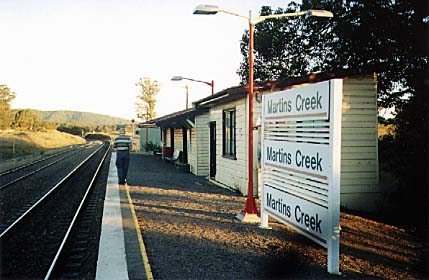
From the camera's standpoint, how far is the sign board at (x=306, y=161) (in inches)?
200

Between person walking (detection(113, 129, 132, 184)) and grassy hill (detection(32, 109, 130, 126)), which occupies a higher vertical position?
grassy hill (detection(32, 109, 130, 126))

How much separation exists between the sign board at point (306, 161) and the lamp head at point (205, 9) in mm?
2043

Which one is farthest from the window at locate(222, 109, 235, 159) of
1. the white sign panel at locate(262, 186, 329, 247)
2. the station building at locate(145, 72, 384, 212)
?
the white sign panel at locate(262, 186, 329, 247)

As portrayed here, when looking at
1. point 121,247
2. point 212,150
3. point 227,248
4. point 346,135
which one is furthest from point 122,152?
point 227,248

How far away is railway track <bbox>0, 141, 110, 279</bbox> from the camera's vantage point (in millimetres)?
5562

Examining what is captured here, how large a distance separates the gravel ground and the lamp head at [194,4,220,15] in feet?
13.6

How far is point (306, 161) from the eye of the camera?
227 inches

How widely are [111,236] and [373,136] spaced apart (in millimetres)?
6929

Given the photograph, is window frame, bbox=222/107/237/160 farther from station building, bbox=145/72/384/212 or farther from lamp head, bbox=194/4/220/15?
lamp head, bbox=194/4/220/15

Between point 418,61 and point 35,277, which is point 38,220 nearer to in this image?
point 35,277

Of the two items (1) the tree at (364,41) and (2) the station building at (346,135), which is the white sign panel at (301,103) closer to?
(2) the station building at (346,135)

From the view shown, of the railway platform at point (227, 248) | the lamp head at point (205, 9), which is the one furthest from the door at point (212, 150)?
the lamp head at point (205, 9)

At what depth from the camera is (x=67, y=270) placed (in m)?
5.56

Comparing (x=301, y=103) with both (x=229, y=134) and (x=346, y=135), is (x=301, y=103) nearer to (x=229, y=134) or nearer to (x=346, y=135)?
(x=346, y=135)
